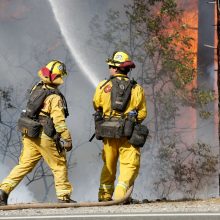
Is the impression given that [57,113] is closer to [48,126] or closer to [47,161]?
[48,126]

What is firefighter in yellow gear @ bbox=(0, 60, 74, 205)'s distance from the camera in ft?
24.8

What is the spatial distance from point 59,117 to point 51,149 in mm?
326

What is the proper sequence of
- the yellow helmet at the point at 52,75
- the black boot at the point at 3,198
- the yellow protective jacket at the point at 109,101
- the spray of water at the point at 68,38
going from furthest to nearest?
the spray of water at the point at 68,38 → the yellow protective jacket at the point at 109,101 → the yellow helmet at the point at 52,75 → the black boot at the point at 3,198

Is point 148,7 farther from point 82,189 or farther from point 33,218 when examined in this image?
point 33,218

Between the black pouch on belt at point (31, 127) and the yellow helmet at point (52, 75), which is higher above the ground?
the yellow helmet at point (52, 75)

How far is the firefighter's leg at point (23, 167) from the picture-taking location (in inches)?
299

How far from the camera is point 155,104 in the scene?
12.1m

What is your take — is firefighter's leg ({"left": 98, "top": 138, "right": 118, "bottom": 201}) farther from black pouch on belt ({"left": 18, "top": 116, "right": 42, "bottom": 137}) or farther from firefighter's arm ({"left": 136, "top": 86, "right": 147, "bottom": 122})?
black pouch on belt ({"left": 18, "top": 116, "right": 42, "bottom": 137})

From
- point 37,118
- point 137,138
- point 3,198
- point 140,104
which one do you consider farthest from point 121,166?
point 3,198

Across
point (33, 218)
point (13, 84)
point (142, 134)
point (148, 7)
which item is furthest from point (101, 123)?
point (148, 7)

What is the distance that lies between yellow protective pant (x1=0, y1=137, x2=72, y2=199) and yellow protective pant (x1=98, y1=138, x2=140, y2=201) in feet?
1.60

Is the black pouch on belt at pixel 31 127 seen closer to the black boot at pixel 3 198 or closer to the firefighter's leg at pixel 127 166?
the black boot at pixel 3 198

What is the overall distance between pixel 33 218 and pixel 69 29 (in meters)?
6.44

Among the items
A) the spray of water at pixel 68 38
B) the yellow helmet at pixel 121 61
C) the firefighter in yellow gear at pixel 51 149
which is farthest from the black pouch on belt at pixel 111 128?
the spray of water at pixel 68 38
